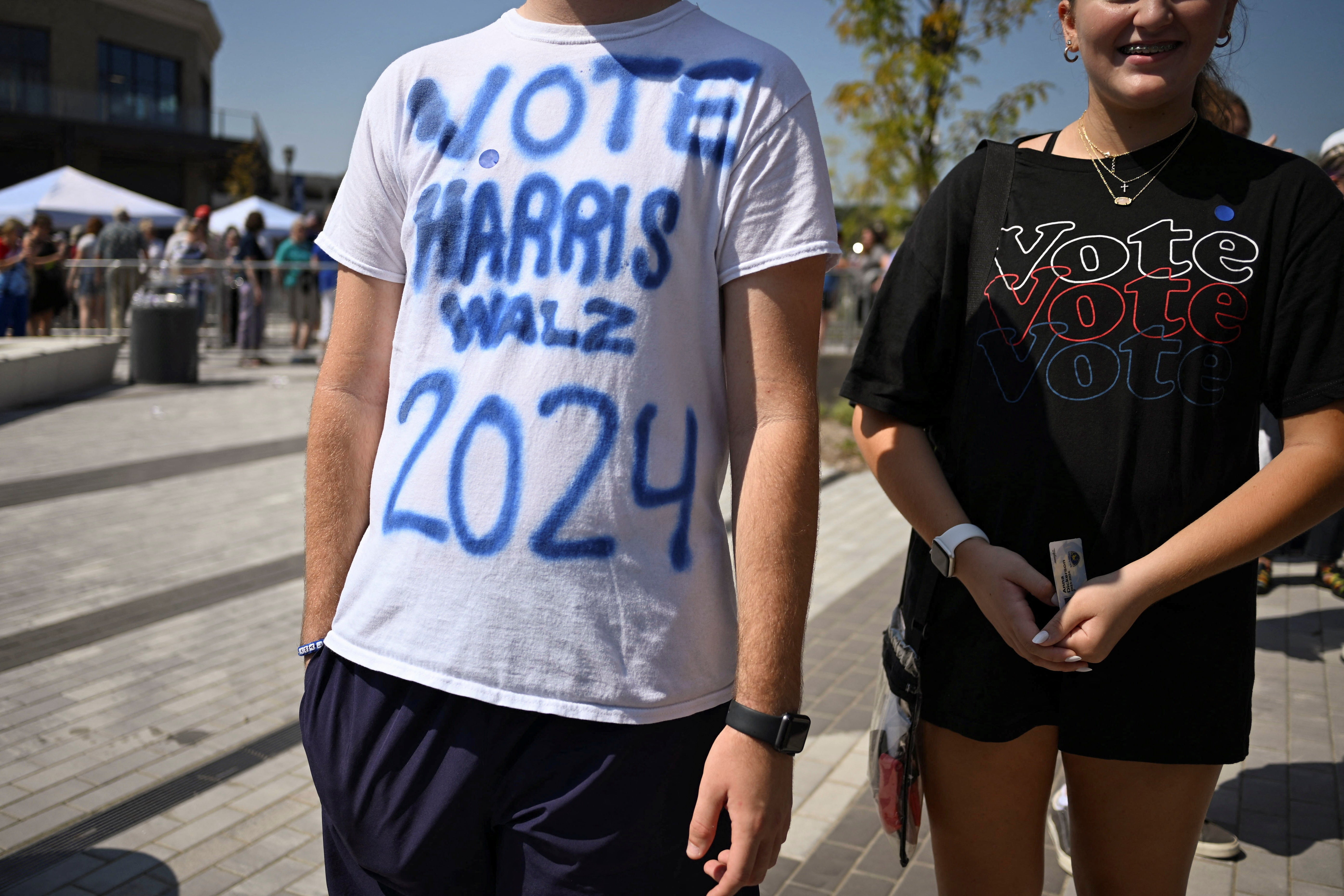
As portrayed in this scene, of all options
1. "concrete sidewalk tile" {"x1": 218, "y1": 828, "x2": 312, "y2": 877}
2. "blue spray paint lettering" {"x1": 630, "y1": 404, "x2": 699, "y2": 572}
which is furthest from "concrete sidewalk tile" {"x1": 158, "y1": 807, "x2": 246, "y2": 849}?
"blue spray paint lettering" {"x1": 630, "y1": 404, "x2": 699, "y2": 572}

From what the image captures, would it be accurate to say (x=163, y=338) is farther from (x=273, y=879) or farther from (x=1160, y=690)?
(x=1160, y=690)

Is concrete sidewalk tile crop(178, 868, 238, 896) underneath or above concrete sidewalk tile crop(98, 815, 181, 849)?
above

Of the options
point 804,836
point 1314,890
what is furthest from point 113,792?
point 1314,890

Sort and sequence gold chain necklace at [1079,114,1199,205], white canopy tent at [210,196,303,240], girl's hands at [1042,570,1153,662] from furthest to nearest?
white canopy tent at [210,196,303,240] → gold chain necklace at [1079,114,1199,205] → girl's hands at [1042,570,1153,662]

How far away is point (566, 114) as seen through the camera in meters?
1.41

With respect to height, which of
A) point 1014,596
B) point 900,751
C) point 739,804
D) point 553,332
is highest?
point 553,332

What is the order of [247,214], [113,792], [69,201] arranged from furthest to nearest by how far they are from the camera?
1. [247,214]
2. [69,201]
3. [113,792]

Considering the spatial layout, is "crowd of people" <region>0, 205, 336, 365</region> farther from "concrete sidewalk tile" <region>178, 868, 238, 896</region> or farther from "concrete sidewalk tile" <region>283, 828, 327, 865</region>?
"concrete sidewalk tile" <region>178, 868, 238, 896</region>

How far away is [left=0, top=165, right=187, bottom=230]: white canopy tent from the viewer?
1914 centimetres

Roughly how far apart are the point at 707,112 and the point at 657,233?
17 centimetres

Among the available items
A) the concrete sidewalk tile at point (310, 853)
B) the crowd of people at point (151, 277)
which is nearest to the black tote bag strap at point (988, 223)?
the concrete sidewalk tile at point (310, 853)

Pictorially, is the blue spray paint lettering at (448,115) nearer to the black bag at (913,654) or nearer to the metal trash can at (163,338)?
the black bag at (913,654)

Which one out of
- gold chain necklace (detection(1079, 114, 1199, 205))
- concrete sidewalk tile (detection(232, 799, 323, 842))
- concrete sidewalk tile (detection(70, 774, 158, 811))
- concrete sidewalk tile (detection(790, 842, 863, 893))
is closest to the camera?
gold chain necklace (detection(1079, 114, 1199, 205))

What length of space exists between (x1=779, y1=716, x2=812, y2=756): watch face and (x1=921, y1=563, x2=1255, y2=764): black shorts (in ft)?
1.73
